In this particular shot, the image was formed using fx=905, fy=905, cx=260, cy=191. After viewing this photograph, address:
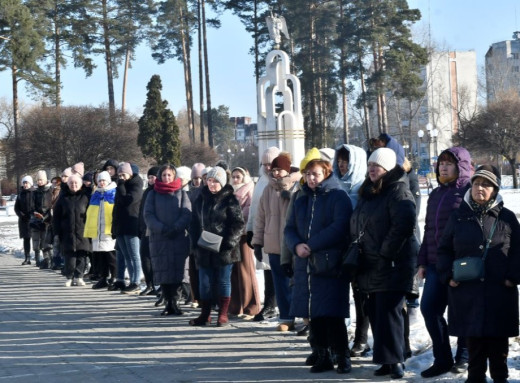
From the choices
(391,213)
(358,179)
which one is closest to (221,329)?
(358,179)

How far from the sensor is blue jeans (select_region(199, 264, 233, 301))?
10.3 meters

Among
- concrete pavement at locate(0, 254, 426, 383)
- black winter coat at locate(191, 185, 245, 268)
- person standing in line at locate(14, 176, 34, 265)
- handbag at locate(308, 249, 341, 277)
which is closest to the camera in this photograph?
handbag at locate(308, 249, 341, 277)

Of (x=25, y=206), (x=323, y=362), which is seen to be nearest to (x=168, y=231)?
(x=323, y=362)

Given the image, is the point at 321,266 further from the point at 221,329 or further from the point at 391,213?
the point at 221,329

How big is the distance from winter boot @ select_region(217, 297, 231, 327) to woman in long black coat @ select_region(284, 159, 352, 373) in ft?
8.53

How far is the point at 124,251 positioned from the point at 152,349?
16.2 ft

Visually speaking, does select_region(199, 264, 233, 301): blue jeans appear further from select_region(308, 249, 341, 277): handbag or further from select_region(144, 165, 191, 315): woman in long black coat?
select_region(308, 249, 341, 277): handbag

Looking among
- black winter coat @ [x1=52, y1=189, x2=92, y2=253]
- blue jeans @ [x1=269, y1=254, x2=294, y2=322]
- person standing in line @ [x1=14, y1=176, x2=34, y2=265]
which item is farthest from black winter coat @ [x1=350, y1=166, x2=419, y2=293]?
person standing in line @ [x1=14, y1=176, x2=34, y2=265]

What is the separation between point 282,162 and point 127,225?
4665 millimetres

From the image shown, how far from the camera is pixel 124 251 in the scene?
544 inches

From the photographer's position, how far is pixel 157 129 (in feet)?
162

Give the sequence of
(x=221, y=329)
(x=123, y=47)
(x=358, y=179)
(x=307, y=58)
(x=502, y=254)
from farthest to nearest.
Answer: (x=123, y=47) → (x=307, y=58) → (x=221, y=329) → (x=358, y=179) → (x=502, y=254)

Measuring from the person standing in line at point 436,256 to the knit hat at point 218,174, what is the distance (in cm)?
338

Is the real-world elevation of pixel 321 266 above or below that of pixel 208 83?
below
